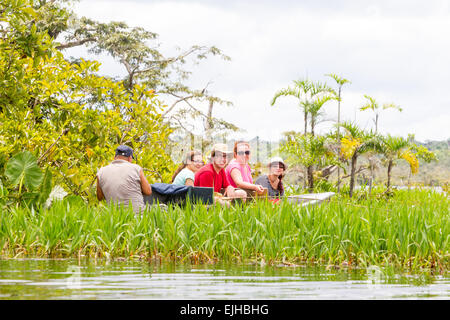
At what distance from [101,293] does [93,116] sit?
5.56 meters

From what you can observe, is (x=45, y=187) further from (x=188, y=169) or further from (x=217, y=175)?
(x=217, y=175)

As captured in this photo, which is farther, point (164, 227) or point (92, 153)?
point (92, 153)

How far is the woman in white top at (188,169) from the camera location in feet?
30.3

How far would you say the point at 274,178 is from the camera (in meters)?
9.62

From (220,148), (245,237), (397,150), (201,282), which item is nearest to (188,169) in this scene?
(220,148)

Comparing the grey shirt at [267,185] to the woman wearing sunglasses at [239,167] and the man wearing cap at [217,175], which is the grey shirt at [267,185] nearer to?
the woman wearing sunglasses at [239,167]

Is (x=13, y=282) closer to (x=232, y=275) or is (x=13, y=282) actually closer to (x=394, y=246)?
(x=232, y=275)

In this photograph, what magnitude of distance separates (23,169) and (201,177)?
2.49m

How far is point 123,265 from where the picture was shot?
19.7 ft

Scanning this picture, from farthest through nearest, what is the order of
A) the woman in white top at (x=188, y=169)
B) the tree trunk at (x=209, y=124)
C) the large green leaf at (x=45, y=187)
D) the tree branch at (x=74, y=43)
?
the tree trunk at (x=209, y=124), the tree branch at (x=74, y=43), the woman in white top at (x=188, y=169), the large green leaf at (x=45, y=187)

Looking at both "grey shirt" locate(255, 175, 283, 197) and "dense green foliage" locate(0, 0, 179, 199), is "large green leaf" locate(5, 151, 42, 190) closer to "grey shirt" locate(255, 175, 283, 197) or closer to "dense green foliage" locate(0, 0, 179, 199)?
"dense green foliage" locate(0, 0, 179, 199)

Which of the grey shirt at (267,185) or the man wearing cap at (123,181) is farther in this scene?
the grey shirt at (267,185)

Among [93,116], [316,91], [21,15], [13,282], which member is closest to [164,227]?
[13,282]

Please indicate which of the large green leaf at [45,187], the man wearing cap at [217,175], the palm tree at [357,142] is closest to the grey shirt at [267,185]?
the man wearing cap at [217,175]
